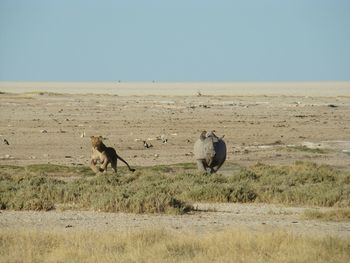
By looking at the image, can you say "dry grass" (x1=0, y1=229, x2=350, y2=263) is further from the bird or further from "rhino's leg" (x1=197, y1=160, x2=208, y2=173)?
the bird

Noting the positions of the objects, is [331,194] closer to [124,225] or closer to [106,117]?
[124,225]

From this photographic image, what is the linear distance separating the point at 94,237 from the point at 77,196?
19.0 ft

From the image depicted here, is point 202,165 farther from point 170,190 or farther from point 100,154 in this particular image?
point 170,190

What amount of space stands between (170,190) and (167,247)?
7.50 metres

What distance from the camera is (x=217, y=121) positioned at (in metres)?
52.1

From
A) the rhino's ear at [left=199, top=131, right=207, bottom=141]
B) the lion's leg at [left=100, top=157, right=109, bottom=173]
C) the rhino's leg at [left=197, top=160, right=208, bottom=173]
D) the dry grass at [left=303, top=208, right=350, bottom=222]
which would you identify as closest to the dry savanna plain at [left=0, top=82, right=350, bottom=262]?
the dry grass at [left=303, top=208, right=350, bottom=222]

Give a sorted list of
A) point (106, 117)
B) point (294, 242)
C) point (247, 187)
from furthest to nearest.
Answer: point (106, 117) < point (247, 187) < point (294, 242)

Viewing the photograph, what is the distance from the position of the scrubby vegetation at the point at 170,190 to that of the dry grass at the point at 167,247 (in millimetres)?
3935

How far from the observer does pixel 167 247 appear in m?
12.9

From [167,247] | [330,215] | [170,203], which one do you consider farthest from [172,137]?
[167,247]

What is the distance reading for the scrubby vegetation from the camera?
709 inches

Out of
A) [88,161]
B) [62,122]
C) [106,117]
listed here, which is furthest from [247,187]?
[106,117]

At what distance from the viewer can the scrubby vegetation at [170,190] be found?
59.1ft

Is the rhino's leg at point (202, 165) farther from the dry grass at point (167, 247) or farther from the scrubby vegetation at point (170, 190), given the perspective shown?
the dry grass at point (167, 247)
